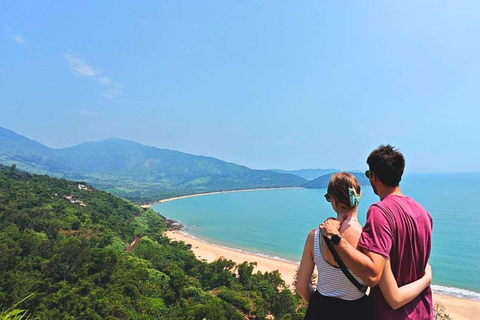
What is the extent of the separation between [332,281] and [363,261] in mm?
323

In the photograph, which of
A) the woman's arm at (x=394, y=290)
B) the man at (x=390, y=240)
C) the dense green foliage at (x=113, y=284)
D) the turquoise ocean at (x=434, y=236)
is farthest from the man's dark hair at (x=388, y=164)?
the turquoise ocean at (x=434, y=236)

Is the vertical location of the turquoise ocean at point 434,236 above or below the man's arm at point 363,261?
below

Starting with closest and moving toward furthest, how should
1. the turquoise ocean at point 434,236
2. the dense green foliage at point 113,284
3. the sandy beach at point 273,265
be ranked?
1. the dense green foliage at point 113,284
2. the sandy beach at point 273,265
3. the turquoise ocean at point 434,236

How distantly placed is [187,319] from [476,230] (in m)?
46.1

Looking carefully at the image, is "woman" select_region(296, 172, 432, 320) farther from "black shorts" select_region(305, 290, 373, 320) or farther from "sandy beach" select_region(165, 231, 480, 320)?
"sandy beach" select_region(165, 231, 480, 320)

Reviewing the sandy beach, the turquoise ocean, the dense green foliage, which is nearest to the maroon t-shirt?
the dense green foliage

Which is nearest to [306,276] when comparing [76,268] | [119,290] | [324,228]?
[324,228]

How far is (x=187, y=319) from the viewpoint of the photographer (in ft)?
36.6

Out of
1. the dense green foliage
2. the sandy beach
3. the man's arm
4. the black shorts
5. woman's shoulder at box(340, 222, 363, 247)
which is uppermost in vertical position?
woman's shoulder at box(340, 222, 363, 247)

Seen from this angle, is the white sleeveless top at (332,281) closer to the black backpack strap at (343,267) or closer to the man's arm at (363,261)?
the black backpack strap at (343,267)

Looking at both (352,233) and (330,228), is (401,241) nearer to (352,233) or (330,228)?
(352,233)

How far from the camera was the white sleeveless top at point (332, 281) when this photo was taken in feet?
5.09

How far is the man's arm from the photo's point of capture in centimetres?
136

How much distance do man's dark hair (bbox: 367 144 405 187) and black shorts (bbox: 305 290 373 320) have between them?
0.72m
